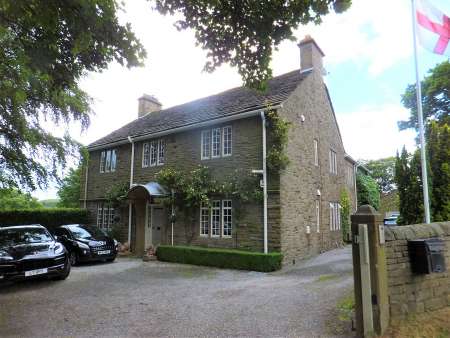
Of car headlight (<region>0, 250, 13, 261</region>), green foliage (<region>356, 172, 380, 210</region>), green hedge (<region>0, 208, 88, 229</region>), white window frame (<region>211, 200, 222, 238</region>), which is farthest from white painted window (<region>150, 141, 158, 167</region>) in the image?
green foliage (<region>356, 172, 380, 210</region>)

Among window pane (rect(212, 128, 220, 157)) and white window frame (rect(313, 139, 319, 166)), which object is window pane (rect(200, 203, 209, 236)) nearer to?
window pane (rect(212, 128, 220, 157))

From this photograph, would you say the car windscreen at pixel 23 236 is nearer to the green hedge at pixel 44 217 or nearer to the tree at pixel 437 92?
the green hedge at pixel 44 217

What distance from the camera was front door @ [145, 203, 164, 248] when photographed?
1734cm

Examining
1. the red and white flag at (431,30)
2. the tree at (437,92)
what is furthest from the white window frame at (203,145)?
the tree at (437,92)

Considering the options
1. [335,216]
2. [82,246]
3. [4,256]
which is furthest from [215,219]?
[335,216]

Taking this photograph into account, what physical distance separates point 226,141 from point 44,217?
1276cm

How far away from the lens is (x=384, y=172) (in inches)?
2088

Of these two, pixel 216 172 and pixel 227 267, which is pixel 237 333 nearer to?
pixel 227 267

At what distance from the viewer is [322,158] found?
1820 centimetres

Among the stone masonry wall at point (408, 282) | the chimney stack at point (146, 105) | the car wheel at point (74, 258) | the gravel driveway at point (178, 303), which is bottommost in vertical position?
the gravel driveway at point (178, 303)

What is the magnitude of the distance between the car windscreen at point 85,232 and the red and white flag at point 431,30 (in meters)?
14.1

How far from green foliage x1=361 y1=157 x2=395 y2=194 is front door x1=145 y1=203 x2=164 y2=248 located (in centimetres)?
4489

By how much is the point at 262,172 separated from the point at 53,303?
8.44 meters

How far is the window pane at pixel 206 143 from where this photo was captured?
1566 centimetres
